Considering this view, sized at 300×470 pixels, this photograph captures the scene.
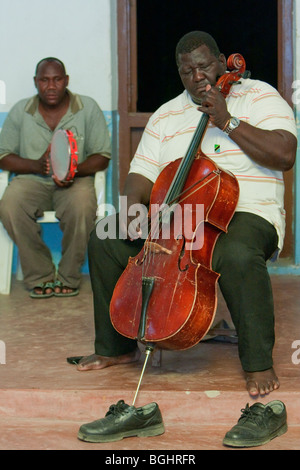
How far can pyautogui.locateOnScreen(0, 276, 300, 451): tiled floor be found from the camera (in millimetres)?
2445

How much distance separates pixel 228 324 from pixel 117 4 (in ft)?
7.72

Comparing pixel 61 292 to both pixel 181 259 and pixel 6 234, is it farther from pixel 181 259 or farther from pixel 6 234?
pixel 181 259

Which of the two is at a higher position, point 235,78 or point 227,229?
point 235,78

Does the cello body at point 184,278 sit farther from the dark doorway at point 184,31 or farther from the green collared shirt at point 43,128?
the dark doorway at point 184,31

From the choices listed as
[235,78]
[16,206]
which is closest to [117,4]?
[16,206]

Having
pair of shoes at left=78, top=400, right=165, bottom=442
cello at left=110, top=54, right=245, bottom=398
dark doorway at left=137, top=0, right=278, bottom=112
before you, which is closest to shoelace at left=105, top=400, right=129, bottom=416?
pair of shoes at left=78, top=400, right=165, bottom=442

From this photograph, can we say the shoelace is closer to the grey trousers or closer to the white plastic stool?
the grey trousers

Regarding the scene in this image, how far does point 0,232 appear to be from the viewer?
4.42m

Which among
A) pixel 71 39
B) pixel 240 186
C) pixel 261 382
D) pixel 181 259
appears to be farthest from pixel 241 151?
pixel 71 39

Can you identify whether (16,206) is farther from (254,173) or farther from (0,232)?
(254,173)

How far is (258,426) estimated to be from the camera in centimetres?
237

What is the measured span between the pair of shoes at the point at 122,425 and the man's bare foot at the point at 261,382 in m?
0.33

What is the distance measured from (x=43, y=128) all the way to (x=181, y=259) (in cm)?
239

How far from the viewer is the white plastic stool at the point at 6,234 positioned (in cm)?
435
